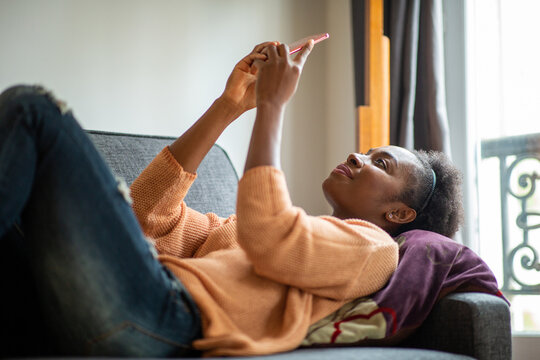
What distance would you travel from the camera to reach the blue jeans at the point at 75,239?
80cm

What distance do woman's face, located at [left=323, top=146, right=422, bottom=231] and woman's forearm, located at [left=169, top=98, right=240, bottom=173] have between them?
0.33 metres

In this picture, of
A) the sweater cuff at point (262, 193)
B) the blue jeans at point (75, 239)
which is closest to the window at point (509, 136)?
the sweater cuff at point (262, 193)

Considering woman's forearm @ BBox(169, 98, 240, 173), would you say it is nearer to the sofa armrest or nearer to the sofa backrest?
the sofa backrest

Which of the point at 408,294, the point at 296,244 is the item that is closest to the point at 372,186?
the point at 408,294

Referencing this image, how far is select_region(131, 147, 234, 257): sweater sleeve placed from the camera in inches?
49.9

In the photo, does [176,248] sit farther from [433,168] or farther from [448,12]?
[448,12]

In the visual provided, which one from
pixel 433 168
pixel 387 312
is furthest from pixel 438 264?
pixel 433 168

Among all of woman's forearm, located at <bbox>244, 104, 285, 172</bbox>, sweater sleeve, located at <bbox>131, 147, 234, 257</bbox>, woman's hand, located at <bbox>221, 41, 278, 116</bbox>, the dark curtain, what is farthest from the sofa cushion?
the dark curtain

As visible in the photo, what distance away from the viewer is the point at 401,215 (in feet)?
4.63

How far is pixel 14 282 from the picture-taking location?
887 mm

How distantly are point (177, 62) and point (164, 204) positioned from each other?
3.79 ft

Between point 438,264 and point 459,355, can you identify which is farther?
point 438,264

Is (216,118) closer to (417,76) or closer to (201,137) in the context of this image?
(201,137)

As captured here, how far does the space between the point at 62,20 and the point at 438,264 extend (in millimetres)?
1637
